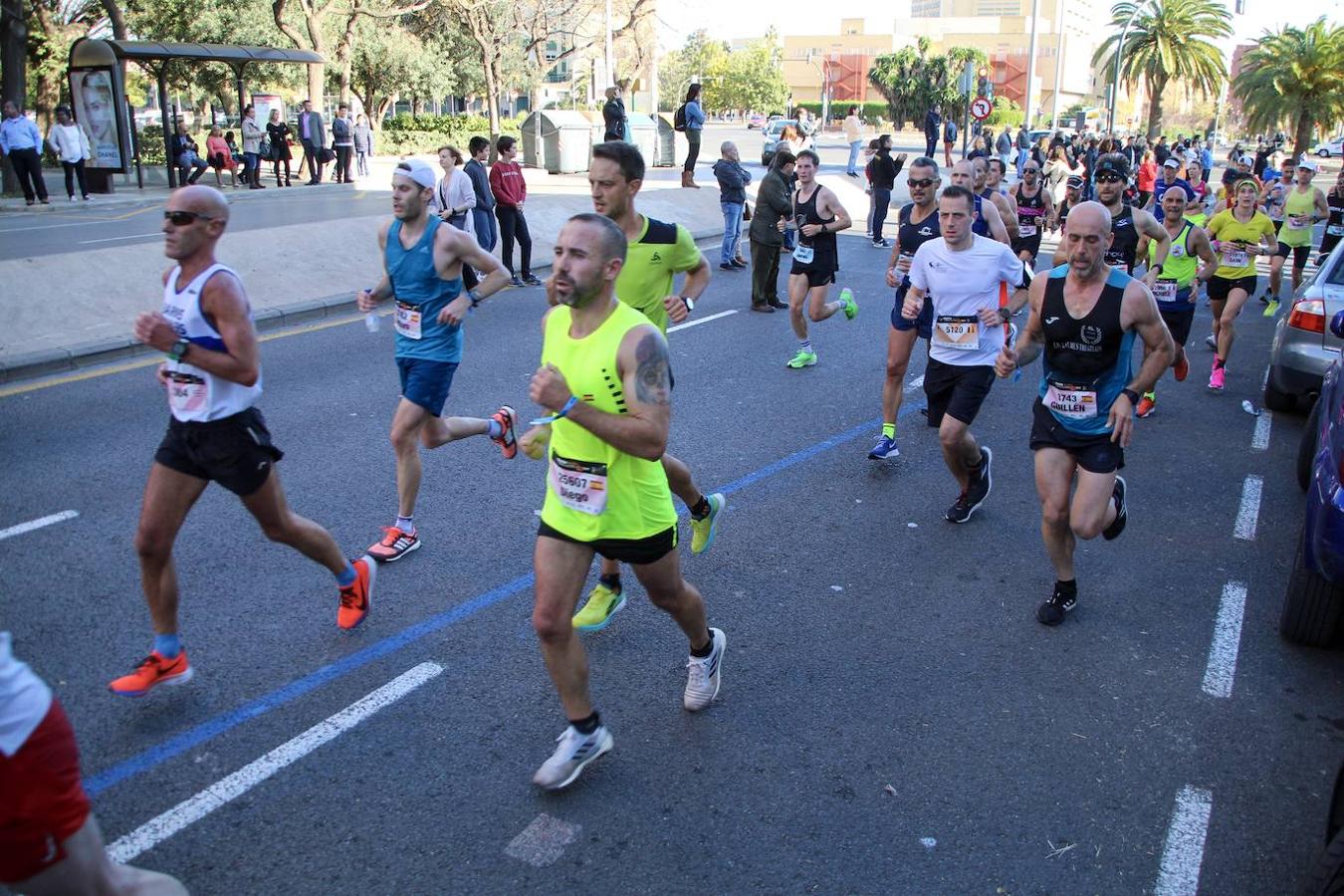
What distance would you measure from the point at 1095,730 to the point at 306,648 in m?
3.20

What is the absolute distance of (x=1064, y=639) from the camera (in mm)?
4840

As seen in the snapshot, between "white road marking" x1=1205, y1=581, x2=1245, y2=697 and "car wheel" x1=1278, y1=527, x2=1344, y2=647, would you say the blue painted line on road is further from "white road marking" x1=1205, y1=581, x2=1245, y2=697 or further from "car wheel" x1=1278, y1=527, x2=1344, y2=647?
"car wheel" x1=1278, y1=527, x2=1344, y2=647

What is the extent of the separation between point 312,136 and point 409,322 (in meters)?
22.3

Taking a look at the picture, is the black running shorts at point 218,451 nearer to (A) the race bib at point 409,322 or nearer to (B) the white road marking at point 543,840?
(A) the race bib at point 409,322

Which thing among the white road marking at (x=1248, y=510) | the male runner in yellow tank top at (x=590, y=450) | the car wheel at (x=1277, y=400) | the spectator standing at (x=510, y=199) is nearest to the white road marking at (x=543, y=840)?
the male runner in yellow tank top at (x=590, y=450)

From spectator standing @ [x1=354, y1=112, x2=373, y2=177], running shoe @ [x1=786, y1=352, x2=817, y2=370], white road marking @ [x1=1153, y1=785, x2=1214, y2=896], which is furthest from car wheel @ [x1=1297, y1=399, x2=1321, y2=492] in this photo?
spectator standing @ [x1=354, y1=112, x2=373, y2=177]

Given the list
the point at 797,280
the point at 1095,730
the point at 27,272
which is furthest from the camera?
the point at 27,272

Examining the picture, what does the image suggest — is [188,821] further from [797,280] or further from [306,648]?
[797,280]

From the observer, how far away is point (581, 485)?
3.47 meters

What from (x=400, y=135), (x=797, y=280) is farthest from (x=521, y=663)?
(x=400, y=135)

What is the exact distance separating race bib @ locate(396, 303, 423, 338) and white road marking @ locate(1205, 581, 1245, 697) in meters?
4.00

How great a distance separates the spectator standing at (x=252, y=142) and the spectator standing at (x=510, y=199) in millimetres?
12332

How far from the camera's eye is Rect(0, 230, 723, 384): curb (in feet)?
30.5

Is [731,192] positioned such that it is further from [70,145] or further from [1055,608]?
[70,145]
